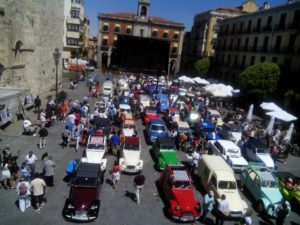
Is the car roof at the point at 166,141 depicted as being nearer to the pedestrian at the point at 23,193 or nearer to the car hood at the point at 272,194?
the car hood at the point at 272,194

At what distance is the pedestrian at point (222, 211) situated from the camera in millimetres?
12664

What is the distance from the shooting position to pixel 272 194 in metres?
14.8

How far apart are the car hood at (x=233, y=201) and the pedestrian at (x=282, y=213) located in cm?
148

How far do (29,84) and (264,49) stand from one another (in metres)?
31.9

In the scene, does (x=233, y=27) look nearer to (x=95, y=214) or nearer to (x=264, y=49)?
(x=264, y=49)

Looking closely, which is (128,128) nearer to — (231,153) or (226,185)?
(231,153)

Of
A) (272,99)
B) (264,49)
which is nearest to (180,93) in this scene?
(272,99)

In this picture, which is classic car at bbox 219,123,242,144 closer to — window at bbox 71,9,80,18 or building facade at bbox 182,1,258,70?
building facade at bbox 182,1,258,70

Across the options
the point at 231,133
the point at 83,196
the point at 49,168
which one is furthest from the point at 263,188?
the point at 49,168

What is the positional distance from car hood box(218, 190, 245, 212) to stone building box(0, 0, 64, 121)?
16.7m

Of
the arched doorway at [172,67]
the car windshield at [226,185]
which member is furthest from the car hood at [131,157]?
the arched doorway at [172,67]

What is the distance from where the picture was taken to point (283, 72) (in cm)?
3656

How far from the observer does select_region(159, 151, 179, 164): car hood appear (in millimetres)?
17859

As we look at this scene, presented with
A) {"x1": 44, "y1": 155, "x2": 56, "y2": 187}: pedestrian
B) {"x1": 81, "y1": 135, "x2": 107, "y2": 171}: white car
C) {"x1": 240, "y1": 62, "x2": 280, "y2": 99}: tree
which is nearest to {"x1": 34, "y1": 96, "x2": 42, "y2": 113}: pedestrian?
{"x1": 81, "y1": 135, "x2": 107, "y2": 171}: white car
